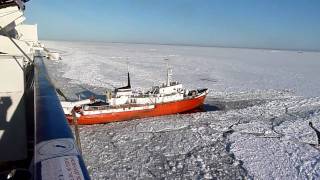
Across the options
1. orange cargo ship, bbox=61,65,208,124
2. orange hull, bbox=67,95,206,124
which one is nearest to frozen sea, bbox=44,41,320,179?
orange hull, bbox=67,95,206,124

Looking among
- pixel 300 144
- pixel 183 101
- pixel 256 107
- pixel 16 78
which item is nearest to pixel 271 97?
pixel 256 107

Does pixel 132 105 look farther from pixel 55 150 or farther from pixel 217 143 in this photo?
pixel 55 150

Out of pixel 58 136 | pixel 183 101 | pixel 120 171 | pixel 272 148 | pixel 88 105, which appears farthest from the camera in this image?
pixel 183 101

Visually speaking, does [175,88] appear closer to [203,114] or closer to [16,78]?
[203,114]

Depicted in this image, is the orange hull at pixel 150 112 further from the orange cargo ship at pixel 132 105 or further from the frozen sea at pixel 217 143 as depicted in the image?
the frozen sea at pixel 217 143

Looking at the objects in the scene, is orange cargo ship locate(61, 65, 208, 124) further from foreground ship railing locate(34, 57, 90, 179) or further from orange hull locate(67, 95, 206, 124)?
foreground ship railing locate(34, 57, 90, 179)

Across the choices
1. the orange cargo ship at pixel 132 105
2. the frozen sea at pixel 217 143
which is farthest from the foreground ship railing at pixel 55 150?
the orange cargo ship at pixel 132 105
